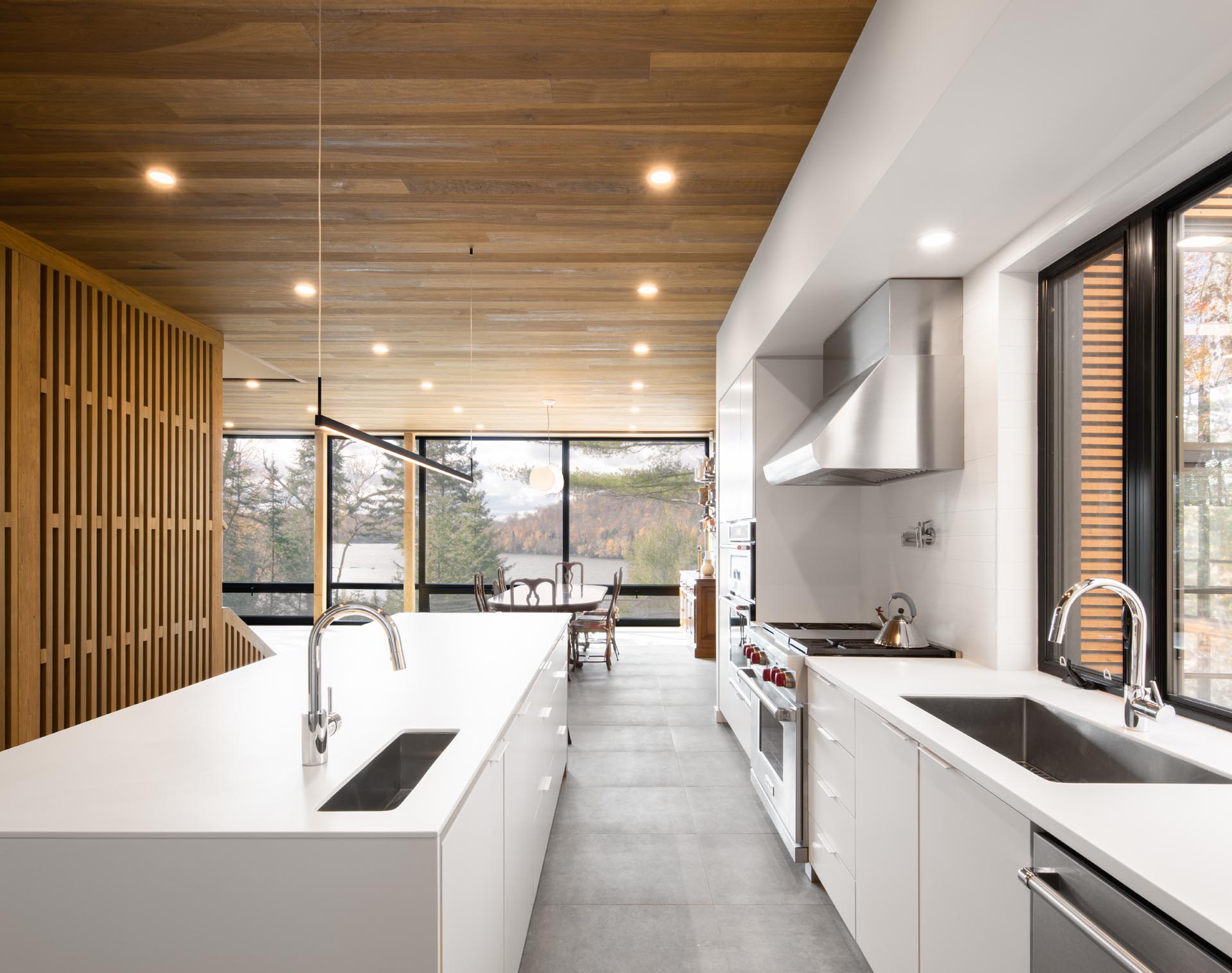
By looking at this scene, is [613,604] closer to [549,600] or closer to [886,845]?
[549,600]

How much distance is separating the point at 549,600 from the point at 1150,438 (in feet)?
17.3

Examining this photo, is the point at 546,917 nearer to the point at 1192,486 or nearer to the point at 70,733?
the point at 70,733

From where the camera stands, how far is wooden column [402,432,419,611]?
903cm

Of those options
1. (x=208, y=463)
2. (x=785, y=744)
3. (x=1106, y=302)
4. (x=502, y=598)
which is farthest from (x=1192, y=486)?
(x=502, y=598)

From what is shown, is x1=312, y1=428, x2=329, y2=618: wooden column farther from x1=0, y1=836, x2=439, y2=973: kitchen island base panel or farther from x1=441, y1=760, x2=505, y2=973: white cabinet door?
x1=0, y1=836, x2=439, y2=973: kitchen island base panel

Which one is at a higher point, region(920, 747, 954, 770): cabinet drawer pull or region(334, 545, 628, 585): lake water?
region(920, 747, 954, 770): cabinet drawer pull

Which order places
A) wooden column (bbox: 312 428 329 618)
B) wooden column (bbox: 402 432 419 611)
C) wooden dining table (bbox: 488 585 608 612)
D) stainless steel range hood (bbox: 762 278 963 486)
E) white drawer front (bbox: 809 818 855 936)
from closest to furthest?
white drawer front (bbox: 809 818 855 936) → stainless steel range hood (bbox: 762 278 963 486) → wooden dining table (bbox: 488 585 608 612) → wooden column (bbox: 312 428 329 618) → wooden column (bbox: 402 432 419 611)

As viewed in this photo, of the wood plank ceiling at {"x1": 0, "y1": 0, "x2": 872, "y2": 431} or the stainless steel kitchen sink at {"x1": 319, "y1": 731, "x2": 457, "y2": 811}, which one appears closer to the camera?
the stainless steel kitchen sink at {"x1": 319, "y1": 731, "x2": 457, "y2": 811}

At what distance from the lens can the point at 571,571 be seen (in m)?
9.01

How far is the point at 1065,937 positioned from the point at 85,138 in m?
3.43

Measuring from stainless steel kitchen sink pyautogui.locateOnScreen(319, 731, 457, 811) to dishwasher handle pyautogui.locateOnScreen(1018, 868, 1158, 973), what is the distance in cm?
120

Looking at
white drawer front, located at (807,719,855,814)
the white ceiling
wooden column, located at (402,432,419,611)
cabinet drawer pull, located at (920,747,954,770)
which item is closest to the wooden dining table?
wooden column, located at (402,432,419,611)

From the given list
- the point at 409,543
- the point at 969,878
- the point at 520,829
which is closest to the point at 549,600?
the point at 409,543

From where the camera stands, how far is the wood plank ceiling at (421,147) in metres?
1.90
